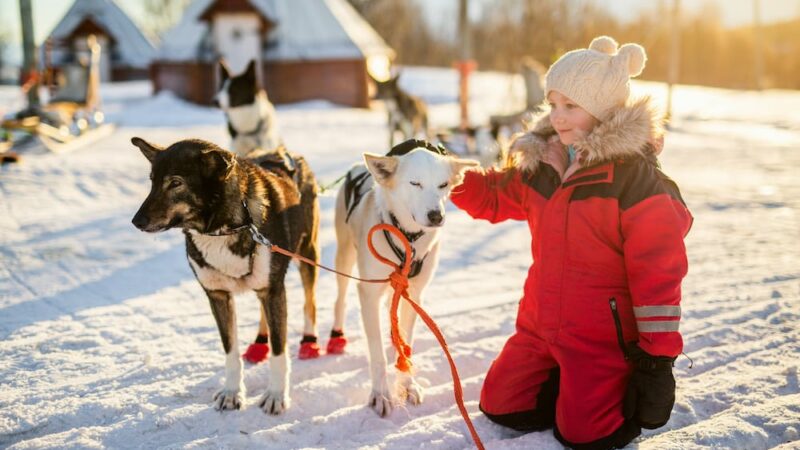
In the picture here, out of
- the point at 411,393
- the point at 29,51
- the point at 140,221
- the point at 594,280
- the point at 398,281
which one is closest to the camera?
the point at 140,221

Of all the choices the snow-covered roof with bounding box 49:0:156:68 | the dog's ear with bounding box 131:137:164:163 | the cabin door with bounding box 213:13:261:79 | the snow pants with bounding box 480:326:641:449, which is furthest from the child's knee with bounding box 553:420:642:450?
the snow-covered roof with bounding box 49:0:156:68

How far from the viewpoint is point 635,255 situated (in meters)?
2.52

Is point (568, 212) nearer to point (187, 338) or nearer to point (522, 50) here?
point (187, 338)

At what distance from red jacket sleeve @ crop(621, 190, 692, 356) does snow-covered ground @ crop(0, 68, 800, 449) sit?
539 millimetres

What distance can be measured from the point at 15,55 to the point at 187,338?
44904mm

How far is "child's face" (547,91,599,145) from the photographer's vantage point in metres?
2.71

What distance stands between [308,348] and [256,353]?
11.7 inches

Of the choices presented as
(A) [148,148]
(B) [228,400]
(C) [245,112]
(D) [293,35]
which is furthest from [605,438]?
(D) [293,35]

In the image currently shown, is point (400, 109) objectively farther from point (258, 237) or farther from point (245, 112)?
point (258, 237)

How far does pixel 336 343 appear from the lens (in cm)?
370

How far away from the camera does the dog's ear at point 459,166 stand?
293cm

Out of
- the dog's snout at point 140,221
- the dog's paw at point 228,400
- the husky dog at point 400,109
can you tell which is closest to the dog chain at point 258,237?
the dog's snout at point 140,221

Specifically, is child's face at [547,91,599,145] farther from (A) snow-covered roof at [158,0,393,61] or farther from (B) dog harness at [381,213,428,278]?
(A) snow-covered roof at [158,0,393,61]

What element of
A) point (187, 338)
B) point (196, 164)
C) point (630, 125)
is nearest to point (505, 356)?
point (630, 125)
